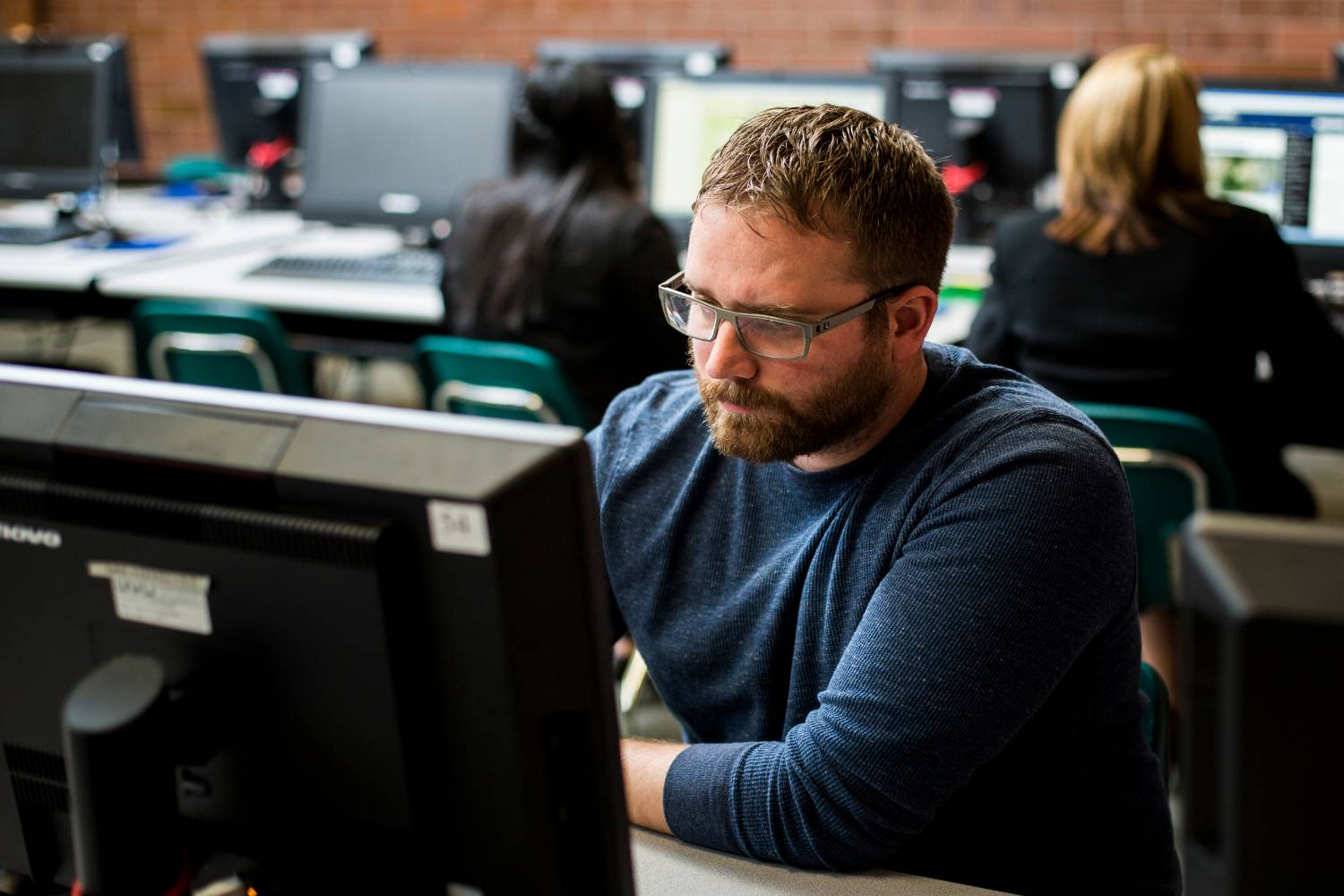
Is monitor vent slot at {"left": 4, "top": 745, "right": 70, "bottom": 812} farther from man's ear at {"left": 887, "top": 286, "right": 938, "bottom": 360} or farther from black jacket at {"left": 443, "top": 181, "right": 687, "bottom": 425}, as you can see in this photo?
black jacket at {"left": 443, "top": 181, "right": 687, "bottom": 425}

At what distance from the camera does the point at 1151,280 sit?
2273 mm

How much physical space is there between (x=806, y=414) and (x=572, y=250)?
61.4 inches

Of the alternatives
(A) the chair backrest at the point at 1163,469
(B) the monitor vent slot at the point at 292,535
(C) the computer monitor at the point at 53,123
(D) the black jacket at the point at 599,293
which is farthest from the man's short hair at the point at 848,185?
(C) the computer monitor at the point at 53,123

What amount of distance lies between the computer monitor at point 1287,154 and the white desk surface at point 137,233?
2.61m

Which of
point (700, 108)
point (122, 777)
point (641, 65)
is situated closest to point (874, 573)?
point (122, 777)

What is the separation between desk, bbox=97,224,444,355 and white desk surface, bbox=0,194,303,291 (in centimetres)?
9

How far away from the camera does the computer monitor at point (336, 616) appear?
73 centimetres

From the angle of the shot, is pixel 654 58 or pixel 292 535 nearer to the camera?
pixel 292 535

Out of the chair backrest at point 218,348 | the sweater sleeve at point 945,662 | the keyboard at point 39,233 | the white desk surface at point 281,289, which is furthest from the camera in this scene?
the keyboard at point 39,233

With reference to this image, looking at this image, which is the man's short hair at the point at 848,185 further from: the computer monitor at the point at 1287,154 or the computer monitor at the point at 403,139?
the computer monitor at the point at 403,139

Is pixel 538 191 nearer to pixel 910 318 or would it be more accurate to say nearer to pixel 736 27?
pixel 910 318

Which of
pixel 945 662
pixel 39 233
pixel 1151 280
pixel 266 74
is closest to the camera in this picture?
pixel 945 662

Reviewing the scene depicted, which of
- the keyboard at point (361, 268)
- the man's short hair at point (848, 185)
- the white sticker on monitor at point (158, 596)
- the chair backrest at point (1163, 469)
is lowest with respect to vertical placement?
the chair backrest at point (1163, 469)

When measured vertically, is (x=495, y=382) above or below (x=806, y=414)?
below
